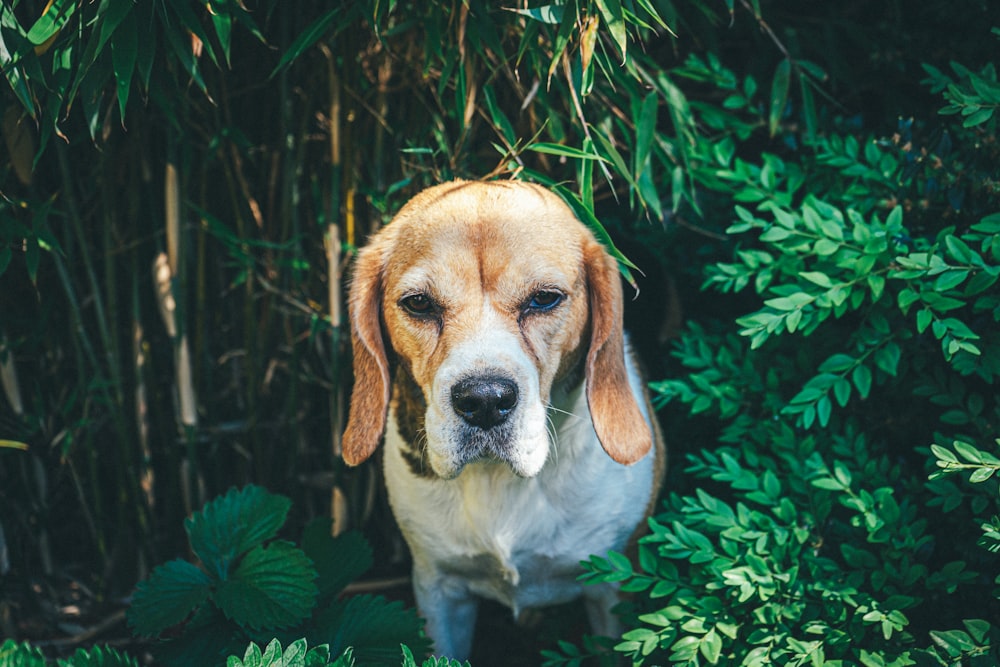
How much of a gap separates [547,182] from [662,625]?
1098 millimetres

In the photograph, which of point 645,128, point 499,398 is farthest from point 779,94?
point 499,398

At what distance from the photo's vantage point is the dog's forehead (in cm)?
190

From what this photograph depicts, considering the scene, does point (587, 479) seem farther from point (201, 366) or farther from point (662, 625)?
point (201, 366)

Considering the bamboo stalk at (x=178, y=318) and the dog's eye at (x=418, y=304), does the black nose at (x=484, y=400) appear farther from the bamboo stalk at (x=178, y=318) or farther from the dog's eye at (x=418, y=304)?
the bamboo stalk at (x=178, y=318)

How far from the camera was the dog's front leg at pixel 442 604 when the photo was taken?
2271 millimetres

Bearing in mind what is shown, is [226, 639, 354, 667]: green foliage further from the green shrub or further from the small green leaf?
the small green leaf

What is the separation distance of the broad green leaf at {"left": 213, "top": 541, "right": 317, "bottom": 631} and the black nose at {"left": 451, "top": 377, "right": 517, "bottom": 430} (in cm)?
54

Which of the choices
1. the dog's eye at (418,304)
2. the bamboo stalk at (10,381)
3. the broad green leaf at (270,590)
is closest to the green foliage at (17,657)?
the broad green leaf at (270,590)

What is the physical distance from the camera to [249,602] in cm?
181

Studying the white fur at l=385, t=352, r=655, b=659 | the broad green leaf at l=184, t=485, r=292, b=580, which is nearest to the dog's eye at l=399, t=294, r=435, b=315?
the white fur at l=385, t=352, r=655, b=659

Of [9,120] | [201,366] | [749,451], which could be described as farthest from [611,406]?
[9,120]

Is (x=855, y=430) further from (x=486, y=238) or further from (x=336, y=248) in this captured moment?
(x=336, y=248)

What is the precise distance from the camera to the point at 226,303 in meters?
3.03

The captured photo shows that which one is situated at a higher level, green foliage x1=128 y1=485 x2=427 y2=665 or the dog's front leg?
green foliage x1=128 y1=485 x2=427 y2=665
